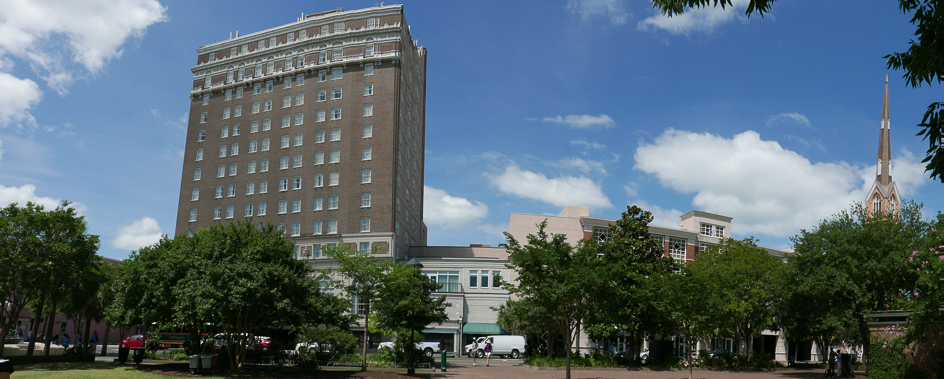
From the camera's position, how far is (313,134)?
73.2 meters

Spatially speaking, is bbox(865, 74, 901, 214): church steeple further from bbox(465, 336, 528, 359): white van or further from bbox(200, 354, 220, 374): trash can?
bbox(200, 354, 220, 374): trash can

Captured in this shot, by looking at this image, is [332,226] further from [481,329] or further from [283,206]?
[481,329]

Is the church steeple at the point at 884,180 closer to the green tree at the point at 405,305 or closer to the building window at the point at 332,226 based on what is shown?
the building window at the point at 332,226

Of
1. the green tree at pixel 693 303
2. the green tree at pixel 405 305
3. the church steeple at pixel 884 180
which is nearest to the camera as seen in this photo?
the green tree at pixel 693 303

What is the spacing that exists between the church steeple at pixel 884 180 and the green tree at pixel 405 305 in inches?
5201

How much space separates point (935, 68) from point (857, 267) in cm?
3303

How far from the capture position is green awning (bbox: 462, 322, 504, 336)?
210 feet

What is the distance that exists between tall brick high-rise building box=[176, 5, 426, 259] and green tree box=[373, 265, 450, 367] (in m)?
29.6

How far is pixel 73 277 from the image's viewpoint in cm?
3528

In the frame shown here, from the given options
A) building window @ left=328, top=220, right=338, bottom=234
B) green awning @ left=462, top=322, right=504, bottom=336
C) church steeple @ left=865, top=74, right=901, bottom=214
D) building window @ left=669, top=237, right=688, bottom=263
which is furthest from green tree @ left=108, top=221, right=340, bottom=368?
church steeple @ left=865, top=74, right=901, bottom=214

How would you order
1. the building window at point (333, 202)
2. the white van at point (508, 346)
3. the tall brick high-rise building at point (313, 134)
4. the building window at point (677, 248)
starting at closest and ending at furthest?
the white van at point (508, 346) → the tall brick high-rise building at point (313, 134) → the building window at point (333, 202) → the building window at point (677, 248)

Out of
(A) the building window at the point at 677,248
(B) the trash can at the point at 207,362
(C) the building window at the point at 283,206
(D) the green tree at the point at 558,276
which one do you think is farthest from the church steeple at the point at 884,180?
(B) the trash can at the point at 207,362

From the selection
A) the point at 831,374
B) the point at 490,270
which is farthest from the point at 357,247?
the point at 831,374

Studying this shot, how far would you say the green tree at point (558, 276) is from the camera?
89.3ft
